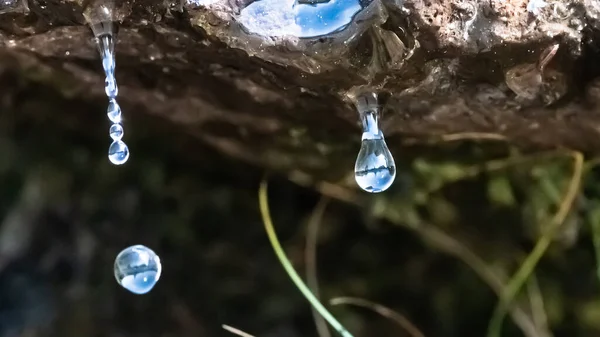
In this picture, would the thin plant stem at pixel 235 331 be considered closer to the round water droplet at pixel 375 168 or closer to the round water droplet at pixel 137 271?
the round water droplet at pixel 137 271

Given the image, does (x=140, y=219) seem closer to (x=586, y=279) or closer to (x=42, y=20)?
(x=42, y=20)

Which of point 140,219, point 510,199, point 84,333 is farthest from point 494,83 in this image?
point 84,333

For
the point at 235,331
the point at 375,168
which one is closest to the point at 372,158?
the point at 375,168

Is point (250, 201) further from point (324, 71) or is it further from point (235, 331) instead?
point (324, 71)

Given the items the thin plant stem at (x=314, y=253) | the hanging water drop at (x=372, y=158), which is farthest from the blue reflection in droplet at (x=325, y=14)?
the thin plant stem at (x=314, y=253)

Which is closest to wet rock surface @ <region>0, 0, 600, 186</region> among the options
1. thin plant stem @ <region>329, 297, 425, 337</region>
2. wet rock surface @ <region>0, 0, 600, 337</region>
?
wet rock surface @ <region>0, 0, 600, 337</region>

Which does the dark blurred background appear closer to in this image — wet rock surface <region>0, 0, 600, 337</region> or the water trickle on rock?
wet rock surface <region>0, 0, 600, 337</region>

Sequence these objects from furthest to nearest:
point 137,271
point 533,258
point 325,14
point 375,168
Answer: point 533,258 → point 137,271 → point 375,168 → point 325,14
